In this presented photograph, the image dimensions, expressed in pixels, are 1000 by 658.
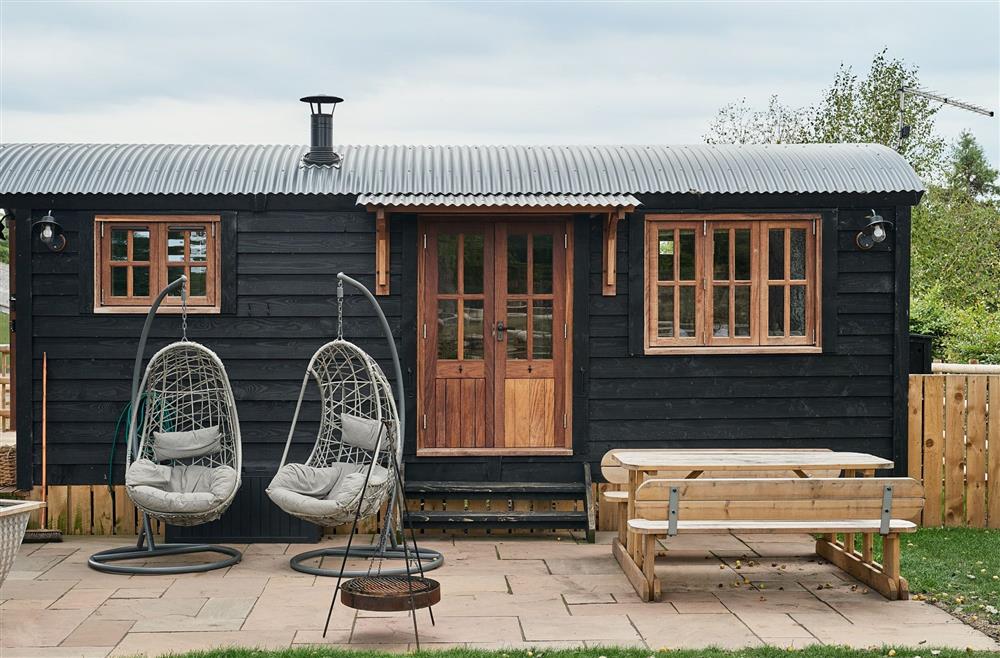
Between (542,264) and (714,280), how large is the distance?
1.24 meters

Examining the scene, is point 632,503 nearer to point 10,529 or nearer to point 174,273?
point 10,529

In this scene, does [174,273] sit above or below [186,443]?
above

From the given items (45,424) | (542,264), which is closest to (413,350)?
(542,264)

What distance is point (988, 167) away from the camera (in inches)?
1617

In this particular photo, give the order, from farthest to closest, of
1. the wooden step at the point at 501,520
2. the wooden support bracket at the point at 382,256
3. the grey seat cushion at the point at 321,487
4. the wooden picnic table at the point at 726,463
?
the wooden support bracket at the point at 382,256
the wooden step at the point at 501,520
the grey seat cushion at the point at 321,487
the wooden picnic table at the point at 726,463

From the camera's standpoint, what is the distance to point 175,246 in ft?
27.7

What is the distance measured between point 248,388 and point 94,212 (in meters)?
1.62

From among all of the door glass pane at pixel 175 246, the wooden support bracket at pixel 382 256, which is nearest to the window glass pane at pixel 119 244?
the door glass pane at pixel 175 246

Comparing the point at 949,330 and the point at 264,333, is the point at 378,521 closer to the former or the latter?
the point at 264,333

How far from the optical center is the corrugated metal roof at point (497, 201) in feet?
26.6

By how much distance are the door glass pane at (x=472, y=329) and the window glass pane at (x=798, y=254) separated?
2.27 m

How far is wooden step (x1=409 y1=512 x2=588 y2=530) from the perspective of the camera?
8227 millimetres

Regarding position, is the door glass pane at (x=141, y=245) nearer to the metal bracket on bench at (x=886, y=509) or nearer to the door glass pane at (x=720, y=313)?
the door glass pane at (x=720, y=313)

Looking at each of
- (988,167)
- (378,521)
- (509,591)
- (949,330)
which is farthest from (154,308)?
(988,167)
